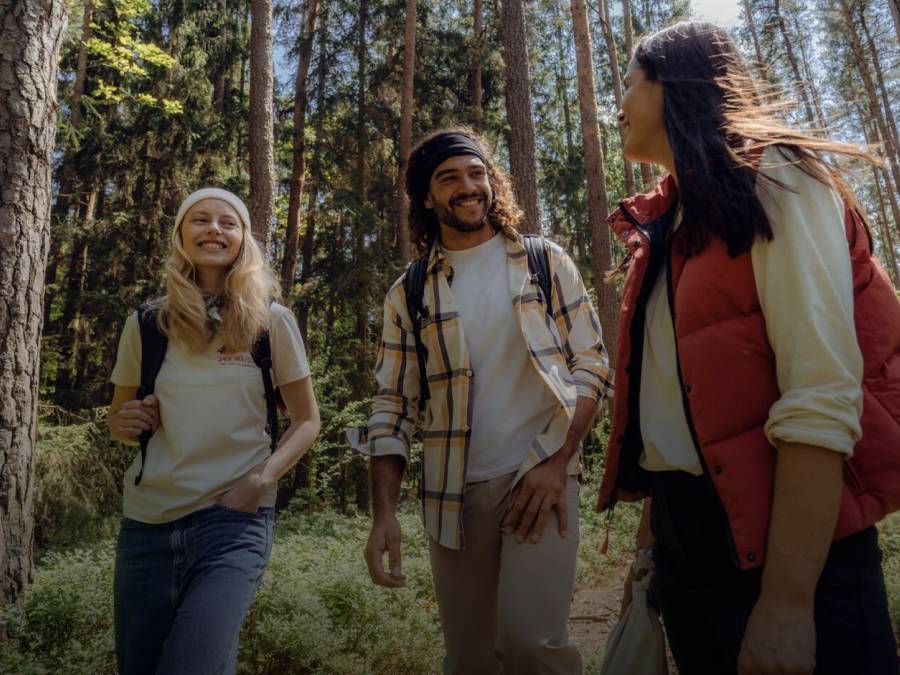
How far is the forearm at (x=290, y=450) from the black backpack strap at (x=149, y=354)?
489mm

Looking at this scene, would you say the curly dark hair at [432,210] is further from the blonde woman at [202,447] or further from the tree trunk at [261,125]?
the tree trunk at [261,125]

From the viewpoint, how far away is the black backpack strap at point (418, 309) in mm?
2689

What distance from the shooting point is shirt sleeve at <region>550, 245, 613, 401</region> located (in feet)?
8.16

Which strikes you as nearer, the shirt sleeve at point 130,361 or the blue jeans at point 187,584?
the blue jeans at point 187,584

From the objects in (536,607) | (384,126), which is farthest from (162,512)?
(384,126)

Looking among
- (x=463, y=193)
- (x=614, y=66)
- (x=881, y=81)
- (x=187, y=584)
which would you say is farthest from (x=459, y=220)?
(x=881, y=81)

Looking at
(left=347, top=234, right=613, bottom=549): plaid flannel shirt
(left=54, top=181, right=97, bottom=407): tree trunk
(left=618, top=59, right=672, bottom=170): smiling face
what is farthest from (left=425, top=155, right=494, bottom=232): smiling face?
(left=54, top=181, right=97, bottom=407): tree trunk

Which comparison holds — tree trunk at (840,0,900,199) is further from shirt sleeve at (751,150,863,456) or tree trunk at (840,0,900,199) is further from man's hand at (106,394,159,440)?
man's hand at (106,394,159,440)

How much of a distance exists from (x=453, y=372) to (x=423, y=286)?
43 centimetres

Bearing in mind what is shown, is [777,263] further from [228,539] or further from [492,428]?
[228,539]

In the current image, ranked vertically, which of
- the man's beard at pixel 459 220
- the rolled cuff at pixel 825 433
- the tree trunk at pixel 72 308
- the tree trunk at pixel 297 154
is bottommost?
the rolled cuff at pixel 825 433

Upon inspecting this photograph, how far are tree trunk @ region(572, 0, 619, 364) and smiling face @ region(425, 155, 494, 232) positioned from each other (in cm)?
A: 928

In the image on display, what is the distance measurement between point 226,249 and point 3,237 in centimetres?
176

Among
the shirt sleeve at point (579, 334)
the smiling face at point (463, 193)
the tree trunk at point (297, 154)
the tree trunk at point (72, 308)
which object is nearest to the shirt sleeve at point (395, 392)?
the smiling face at point (463, 193)
